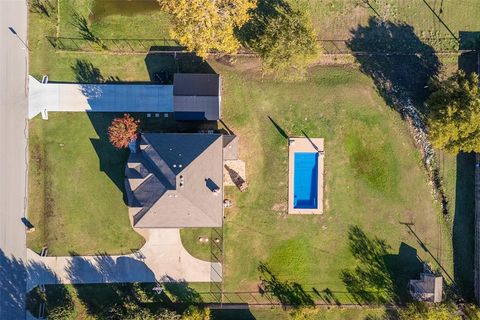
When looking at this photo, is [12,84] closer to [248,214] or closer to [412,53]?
[248,214]

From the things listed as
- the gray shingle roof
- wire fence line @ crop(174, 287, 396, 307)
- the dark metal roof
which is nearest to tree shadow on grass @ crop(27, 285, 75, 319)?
the gray shingle roof

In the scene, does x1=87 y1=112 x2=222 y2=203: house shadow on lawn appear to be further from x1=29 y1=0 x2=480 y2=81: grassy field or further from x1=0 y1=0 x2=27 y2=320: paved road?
x1=0 y1=0 x2=27 y2=320: paved road

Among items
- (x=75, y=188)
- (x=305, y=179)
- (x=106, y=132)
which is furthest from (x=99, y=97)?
(x=305, y=179)

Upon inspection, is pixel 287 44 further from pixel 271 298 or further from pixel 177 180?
pixel 271 298

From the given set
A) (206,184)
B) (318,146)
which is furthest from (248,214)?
(318,146)

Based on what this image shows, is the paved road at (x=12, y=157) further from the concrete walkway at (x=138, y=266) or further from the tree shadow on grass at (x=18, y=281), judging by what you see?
the concrete walkway at (x=138, y=266)
